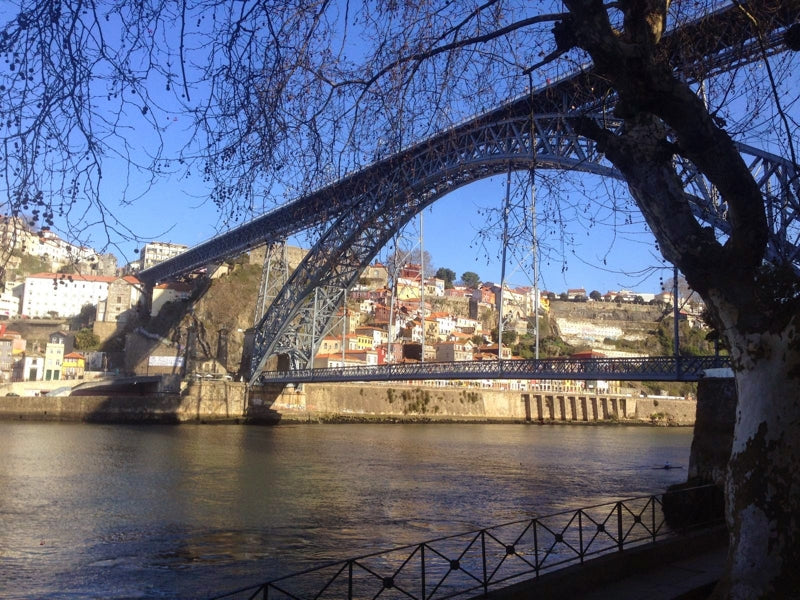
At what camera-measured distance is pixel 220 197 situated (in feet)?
15.1

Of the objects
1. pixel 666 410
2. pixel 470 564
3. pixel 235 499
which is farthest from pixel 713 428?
pixel 666 410

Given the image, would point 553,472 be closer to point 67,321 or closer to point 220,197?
point 220,197

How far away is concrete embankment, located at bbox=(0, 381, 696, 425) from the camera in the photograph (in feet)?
107

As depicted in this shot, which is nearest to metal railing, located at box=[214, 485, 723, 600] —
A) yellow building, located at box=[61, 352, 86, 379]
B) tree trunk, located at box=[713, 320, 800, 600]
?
tree trunk, located at box=[713, 320, 800, 600]

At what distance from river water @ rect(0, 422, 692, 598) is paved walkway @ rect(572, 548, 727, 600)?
149 inches

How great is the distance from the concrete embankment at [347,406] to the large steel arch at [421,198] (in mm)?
2031

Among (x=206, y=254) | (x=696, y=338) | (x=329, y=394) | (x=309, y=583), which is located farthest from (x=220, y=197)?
(x=696, y=338)

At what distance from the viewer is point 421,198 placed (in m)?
22.8

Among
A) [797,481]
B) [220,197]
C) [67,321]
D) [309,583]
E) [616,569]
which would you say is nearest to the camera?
[797,481]

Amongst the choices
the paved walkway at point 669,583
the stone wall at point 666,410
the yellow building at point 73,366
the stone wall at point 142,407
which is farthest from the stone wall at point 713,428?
the stone wall at point 666,410

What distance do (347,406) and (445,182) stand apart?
67.1 ft

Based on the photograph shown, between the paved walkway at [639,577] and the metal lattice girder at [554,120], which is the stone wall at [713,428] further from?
the paved walkway at [639,577]

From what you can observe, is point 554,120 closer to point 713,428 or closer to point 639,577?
point 713,428

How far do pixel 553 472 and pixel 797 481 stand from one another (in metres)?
15.2
